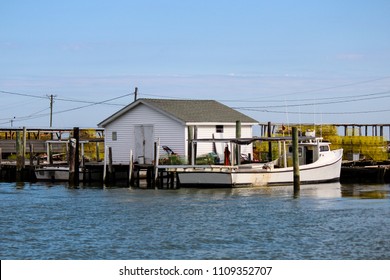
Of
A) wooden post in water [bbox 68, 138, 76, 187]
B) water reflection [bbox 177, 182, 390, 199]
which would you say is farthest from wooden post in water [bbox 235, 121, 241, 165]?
wooden post in water [bbox 68, 138, 76, 187]

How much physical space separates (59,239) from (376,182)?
27828mm

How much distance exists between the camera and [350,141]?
5753 cm

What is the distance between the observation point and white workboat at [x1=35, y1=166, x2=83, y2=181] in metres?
53.1

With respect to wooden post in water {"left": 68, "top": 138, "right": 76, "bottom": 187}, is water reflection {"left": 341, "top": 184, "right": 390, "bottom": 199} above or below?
below

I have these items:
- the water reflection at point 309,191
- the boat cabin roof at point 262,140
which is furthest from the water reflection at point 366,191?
the boat cabin roof at point 262,140

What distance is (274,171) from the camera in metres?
45.6

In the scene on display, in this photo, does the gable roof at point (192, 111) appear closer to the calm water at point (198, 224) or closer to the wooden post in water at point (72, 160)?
the wooden post in water at point (72, 160)

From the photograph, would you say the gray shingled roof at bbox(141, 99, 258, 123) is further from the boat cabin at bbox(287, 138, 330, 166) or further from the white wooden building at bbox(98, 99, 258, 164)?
the boat cabin at bbox(287, 138, 330, 166)

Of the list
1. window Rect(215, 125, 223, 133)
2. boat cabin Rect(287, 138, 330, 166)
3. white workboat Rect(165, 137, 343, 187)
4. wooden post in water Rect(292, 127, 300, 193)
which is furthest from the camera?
window Rect(215, 125, 223, 133)

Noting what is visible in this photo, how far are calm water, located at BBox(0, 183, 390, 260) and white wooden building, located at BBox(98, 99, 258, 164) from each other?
7.04 meters

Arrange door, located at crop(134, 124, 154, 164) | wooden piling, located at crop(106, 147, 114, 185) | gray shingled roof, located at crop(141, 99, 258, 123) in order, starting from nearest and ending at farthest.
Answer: wooden piling, located at crop(106, 147, 114, 185) → gray shingled roof, located at crop(141, 99, 258, 123) → door, located at crop(134, 124, 154, 164)

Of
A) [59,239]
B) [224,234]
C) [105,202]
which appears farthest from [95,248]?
[105,202]

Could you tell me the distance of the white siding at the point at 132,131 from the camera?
50.4 metres

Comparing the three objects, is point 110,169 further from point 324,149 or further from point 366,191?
point 366,191
